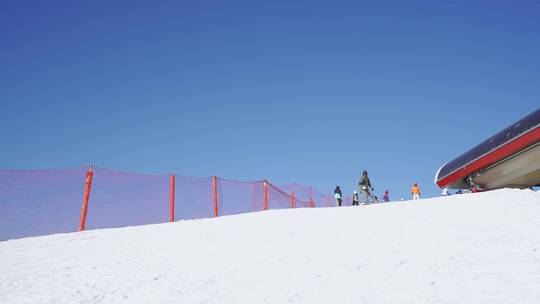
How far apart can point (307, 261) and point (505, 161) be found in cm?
1219

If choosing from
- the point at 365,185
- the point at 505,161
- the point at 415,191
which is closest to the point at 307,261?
the point at 505,161

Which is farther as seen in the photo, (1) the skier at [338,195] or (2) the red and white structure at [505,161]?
(1) the skier at [338,195]

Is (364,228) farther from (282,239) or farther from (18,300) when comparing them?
(18,300)

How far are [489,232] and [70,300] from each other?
20.3 ft

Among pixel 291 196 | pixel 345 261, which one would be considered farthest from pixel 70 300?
pixel 291 196

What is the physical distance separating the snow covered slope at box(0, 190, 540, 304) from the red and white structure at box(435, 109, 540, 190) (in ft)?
16.5

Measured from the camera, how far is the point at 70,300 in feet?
17.1

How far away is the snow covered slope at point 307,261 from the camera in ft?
16.1

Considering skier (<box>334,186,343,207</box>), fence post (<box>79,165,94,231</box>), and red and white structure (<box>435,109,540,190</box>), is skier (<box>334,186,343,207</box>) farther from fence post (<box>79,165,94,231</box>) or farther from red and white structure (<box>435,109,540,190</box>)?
fence post (<box>79,165,94,231</box>)

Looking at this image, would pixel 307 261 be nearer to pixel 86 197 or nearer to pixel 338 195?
pixel 86 197

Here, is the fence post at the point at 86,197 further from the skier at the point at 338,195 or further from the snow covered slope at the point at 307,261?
the skier at the point at 338,195

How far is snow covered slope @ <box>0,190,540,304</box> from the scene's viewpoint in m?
4.91

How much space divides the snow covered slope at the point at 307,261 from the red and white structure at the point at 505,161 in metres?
5.04

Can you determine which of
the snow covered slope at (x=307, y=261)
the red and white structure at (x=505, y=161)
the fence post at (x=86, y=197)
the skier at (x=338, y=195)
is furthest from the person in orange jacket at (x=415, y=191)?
the fence post at (x=86, y=197)
